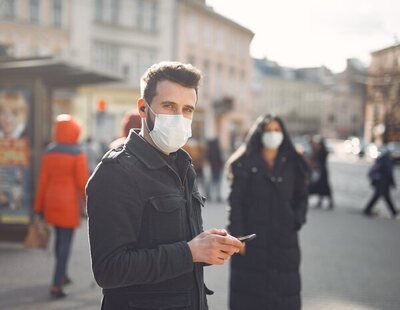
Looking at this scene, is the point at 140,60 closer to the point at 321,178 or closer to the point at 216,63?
the point at 216,63

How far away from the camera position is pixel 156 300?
2072mm

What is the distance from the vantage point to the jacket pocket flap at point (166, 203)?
203 centimetres

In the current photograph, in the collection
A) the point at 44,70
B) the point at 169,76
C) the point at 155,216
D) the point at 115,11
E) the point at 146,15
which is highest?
the point at 146,15

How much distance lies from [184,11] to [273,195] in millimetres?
32504

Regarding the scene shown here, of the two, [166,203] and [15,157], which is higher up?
[166,203]

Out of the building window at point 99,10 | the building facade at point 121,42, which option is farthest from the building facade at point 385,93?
the building window at point 99,10

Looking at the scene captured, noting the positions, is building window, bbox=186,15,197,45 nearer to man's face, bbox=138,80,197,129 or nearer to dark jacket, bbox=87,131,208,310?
man's face, bbox=138,80,197,129

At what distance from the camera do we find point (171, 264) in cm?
200

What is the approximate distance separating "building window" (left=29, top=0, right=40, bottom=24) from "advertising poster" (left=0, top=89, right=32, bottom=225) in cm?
2251

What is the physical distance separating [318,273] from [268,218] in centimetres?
298

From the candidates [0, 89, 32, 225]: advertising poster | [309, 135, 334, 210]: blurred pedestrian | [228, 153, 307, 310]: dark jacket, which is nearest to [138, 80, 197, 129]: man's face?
[228, 153, 307, 310]: dark jacket

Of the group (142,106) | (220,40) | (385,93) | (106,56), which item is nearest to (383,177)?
(385,93)

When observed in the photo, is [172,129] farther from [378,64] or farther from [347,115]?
[347,115]

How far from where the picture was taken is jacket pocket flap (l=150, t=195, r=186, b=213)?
203cm
